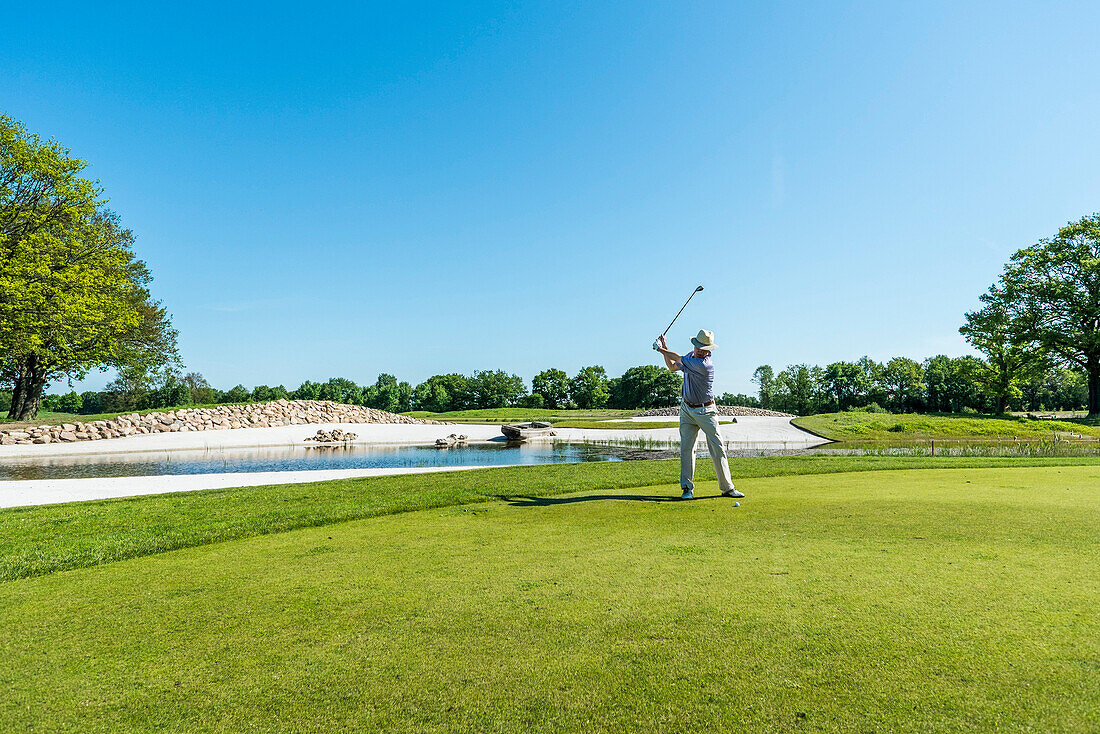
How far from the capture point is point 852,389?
70.5 meters

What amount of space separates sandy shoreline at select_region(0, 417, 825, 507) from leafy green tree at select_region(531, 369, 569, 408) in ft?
151

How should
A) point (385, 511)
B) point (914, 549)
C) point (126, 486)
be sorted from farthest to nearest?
point (126, 486) → point (385, 511) → point (914, 549)

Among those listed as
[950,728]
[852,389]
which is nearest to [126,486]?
[950,728]

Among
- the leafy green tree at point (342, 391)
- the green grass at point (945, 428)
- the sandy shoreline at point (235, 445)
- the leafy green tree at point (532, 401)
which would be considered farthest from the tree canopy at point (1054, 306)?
the leafy green tree at point (342, 391)

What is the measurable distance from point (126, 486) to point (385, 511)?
28.6 feet

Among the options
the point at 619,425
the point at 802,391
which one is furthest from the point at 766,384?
the point at 619,425

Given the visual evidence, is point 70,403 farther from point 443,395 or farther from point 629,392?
point 629,392

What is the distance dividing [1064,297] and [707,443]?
4773 cm

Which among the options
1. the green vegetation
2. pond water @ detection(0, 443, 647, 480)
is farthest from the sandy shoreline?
the green vegetation

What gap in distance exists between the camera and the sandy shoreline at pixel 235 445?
38.9 feet

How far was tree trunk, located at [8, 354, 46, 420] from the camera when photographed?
30484mm

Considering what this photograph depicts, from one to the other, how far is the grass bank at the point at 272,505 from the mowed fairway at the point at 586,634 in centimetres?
96

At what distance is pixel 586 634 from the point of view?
3.05 metres

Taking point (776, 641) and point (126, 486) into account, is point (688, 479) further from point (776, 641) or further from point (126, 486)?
point (126, 486)
